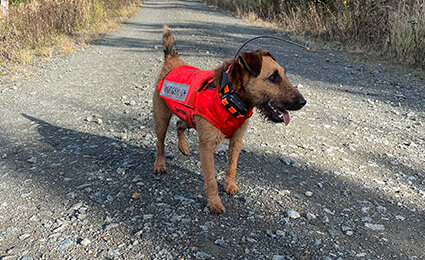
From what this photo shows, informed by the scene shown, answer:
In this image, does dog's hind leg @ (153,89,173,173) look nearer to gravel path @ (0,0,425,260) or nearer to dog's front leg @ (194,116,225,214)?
gravel path @ (0,0,425,260)

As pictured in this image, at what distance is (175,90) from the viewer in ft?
11.2

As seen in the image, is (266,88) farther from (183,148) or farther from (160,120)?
(183,148)

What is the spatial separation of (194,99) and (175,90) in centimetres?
32

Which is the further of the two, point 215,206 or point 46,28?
point 46,28

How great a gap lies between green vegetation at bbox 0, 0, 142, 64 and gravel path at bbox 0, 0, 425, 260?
7.94 feet

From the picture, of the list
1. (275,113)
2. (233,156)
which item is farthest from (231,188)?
(275,113)

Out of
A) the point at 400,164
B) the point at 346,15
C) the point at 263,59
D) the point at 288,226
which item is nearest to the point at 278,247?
the point at 288,226

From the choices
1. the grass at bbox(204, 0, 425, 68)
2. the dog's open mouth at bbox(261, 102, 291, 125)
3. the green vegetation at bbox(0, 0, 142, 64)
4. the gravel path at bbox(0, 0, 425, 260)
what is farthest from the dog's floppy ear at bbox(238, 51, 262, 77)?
the green vegetation at bbox(0, 0, 142, 64)

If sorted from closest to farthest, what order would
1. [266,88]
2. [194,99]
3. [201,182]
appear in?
[266,88] → [194,99] → [201,182]

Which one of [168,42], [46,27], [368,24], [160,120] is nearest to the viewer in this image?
[160,120]

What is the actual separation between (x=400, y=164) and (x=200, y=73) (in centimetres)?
295

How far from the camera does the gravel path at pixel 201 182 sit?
8.97ft

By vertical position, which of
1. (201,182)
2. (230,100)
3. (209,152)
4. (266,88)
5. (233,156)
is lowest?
(201,182)

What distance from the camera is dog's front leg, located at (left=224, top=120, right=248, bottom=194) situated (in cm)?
339
